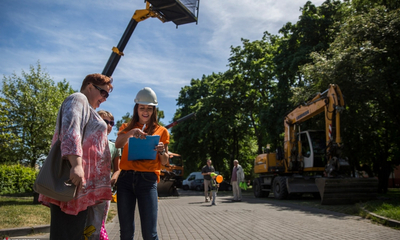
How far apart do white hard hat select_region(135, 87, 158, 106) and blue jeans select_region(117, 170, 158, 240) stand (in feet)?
2.41

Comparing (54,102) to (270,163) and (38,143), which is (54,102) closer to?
(38,143)

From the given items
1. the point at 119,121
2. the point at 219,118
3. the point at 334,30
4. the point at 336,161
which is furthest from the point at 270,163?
the point at 119,121

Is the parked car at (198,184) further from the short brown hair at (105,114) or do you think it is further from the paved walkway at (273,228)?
the short brown hair at (105,114)

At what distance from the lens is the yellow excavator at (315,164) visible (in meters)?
12.3

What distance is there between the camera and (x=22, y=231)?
6.38 m

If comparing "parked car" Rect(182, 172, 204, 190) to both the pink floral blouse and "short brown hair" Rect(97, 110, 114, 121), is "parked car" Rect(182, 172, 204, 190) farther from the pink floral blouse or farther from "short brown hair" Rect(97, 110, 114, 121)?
the pink floral blouse

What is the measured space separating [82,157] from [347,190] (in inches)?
458

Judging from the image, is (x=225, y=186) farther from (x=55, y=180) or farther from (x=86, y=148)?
(x=55, y=180)

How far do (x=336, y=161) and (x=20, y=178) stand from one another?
18.0 metres

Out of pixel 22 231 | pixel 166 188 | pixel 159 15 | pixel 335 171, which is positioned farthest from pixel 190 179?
pixel 22 231

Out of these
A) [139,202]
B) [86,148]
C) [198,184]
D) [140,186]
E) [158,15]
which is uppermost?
[158,15]

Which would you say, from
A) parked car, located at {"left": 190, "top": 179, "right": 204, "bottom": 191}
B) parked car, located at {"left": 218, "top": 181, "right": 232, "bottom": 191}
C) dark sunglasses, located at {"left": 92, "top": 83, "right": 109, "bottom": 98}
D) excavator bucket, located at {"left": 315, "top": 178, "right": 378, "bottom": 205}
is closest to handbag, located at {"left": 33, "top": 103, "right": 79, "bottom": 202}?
dark sunglasses, located at {"left": 92, "top": 83, "right": 109, "bottom": 98}

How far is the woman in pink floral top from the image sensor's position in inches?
92.9

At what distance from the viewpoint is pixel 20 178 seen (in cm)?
2102
